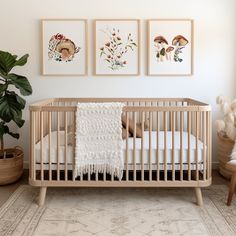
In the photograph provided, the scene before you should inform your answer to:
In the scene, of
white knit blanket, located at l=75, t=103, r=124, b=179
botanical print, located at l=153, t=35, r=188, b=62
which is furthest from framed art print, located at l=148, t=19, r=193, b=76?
white knit blanket, located at l=75, t=103, r=124, b=179

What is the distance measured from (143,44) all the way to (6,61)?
1.36 m

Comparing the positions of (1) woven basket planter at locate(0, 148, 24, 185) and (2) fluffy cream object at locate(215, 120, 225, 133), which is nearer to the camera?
(1) woven basket planter at locate(0, 148, 24, 185)

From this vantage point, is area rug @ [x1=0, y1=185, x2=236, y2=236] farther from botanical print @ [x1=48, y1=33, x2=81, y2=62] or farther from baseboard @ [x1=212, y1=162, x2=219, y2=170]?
botanical print @ [x1=48, y1=33, x2=81, y2=62]

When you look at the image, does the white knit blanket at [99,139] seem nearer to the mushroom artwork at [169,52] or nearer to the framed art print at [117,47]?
the framed art print at [117,47]

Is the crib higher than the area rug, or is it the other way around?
the crib

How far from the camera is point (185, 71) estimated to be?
349 centimetres

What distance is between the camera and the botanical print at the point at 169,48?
3.45 m

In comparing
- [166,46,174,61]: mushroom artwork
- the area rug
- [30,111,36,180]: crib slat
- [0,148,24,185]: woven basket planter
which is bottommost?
the area rug

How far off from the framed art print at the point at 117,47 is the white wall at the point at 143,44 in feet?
0.23

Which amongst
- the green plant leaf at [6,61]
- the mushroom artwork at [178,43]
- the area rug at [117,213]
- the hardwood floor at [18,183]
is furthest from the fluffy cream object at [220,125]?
the green plant leaf at [6,61]

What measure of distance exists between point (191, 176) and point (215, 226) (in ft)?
2.09

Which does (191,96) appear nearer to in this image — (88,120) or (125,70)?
(125,70)

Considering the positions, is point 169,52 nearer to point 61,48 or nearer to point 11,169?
point 61,48

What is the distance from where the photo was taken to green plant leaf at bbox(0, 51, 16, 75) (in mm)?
2986
